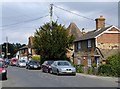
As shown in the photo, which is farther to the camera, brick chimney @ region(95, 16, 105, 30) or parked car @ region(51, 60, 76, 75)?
brick chimney @ region(95, 16, 105, 30)

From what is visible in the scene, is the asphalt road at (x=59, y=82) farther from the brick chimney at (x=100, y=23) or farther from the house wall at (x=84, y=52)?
the brick chimney at (x=100, y=23)

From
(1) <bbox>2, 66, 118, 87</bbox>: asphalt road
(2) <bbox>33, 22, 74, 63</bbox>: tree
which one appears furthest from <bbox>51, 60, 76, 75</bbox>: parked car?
(2) <bbox>33, 22, 74, 63</bbox>: tree

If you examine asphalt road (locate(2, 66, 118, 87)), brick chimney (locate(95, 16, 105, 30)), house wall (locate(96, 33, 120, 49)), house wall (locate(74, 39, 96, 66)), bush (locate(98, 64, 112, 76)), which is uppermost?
brick chimney (locate(95, 16, 105, 30))

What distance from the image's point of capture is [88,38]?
4697 centimetres

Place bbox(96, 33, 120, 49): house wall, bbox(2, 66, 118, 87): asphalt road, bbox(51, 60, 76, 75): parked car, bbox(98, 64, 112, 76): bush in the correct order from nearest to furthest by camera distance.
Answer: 1. bbox(2, 66, 118, 87): asphalt road
2. bbox(51, 60, 76, 75): parked car
3. bbox(98, 64, 112, 76): bush
4. bbox(96, 33, 120, 49): house wall

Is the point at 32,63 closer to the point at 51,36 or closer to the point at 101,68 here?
the point at 51,36

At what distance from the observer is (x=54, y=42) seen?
145ft

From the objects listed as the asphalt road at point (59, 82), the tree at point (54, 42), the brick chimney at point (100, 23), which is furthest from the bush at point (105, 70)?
the brick chimney at point (100, 23)

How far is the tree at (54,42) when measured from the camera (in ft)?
146

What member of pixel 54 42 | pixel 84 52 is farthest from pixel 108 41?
pixel 54 42

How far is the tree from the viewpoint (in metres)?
44.4

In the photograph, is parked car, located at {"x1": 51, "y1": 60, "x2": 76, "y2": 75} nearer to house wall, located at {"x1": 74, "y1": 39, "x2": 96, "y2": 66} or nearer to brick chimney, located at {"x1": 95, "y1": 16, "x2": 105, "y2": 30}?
house wall, located at {"x1": 74, "y1": 39, "x2": 96, "y2": 66}

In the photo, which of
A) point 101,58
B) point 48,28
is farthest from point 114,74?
point 48,28

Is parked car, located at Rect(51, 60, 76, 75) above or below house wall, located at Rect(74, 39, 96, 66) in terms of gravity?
below
